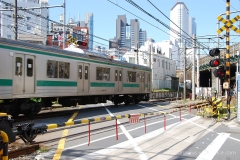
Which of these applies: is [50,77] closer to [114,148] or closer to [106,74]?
[106,74]

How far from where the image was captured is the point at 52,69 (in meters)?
14.0

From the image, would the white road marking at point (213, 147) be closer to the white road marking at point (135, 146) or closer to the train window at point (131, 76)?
the white road marking at point (135, 146)

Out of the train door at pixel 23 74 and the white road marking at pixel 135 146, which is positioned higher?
the train door at pixel 23 74

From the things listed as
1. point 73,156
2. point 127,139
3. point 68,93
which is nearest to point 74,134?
point 127,139

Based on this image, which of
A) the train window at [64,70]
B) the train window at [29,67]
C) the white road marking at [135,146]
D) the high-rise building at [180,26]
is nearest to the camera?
the white road marking at [135,146]

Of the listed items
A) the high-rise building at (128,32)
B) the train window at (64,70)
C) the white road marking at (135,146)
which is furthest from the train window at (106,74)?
the high-rise building at (128,32)

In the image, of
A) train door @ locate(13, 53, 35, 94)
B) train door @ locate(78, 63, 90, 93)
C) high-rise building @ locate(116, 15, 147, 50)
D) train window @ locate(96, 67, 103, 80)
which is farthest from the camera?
high-rise building @ locate(116, 15, 147, 50)

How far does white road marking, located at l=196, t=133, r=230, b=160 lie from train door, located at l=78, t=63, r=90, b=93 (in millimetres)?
8133

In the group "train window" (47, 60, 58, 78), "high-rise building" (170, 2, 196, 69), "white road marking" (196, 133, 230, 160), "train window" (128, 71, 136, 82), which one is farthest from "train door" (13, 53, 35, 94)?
"train window" (128, 71, 136, 82)

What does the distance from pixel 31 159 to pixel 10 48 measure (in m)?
6.42

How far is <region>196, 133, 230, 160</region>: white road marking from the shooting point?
739cm

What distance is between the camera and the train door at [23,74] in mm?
11930

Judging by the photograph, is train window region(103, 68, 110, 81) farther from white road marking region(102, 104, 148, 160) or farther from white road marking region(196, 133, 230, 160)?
white road marking region(196, 133, 230, 160)

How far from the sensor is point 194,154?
7594mm
